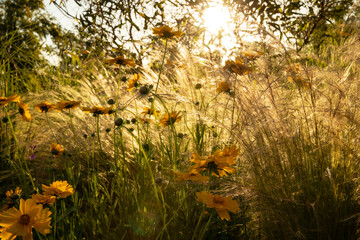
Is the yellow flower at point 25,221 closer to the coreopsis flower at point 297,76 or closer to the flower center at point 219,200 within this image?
the flower center at point 219,200

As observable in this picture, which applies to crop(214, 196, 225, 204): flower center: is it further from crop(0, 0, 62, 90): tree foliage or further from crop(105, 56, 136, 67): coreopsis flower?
crop(0, 0, 62, 90): tree foliage

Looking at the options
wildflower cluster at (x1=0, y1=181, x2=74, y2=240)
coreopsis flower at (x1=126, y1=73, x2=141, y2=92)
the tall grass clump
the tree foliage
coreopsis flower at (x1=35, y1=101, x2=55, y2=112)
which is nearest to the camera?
wildflower cluster at (x1=0, y1=181, x2=74, y2=240)

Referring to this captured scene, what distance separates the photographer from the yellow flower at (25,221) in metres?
0.66

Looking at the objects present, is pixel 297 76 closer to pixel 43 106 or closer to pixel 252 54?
pixel 252 54

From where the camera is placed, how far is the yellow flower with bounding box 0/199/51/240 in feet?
2.17

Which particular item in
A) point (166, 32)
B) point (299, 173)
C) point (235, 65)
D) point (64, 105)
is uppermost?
point (166, 32)

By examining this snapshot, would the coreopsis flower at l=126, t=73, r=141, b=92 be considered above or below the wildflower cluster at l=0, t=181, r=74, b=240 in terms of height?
above

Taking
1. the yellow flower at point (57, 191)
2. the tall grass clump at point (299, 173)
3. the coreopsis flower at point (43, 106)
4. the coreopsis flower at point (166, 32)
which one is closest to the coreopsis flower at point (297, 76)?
the tall grass clump at point (299, 173)

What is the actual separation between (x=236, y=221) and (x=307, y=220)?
288 millimetres

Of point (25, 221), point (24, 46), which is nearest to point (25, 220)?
point (25, 221)

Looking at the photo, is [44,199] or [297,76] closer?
[44,199]

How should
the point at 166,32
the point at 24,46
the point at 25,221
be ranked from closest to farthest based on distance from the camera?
the point at 25,221, the point at 166,32, the point at 24,46

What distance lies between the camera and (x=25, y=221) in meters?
0.68

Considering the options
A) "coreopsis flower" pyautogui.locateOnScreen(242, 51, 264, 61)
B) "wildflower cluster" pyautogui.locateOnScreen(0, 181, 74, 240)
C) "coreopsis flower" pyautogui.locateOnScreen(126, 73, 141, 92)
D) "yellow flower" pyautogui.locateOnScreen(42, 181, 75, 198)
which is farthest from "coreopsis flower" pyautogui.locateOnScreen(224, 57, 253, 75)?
"wildflower cluster" pyautogui.locateOnScreen(0, 181, 74, 240)
